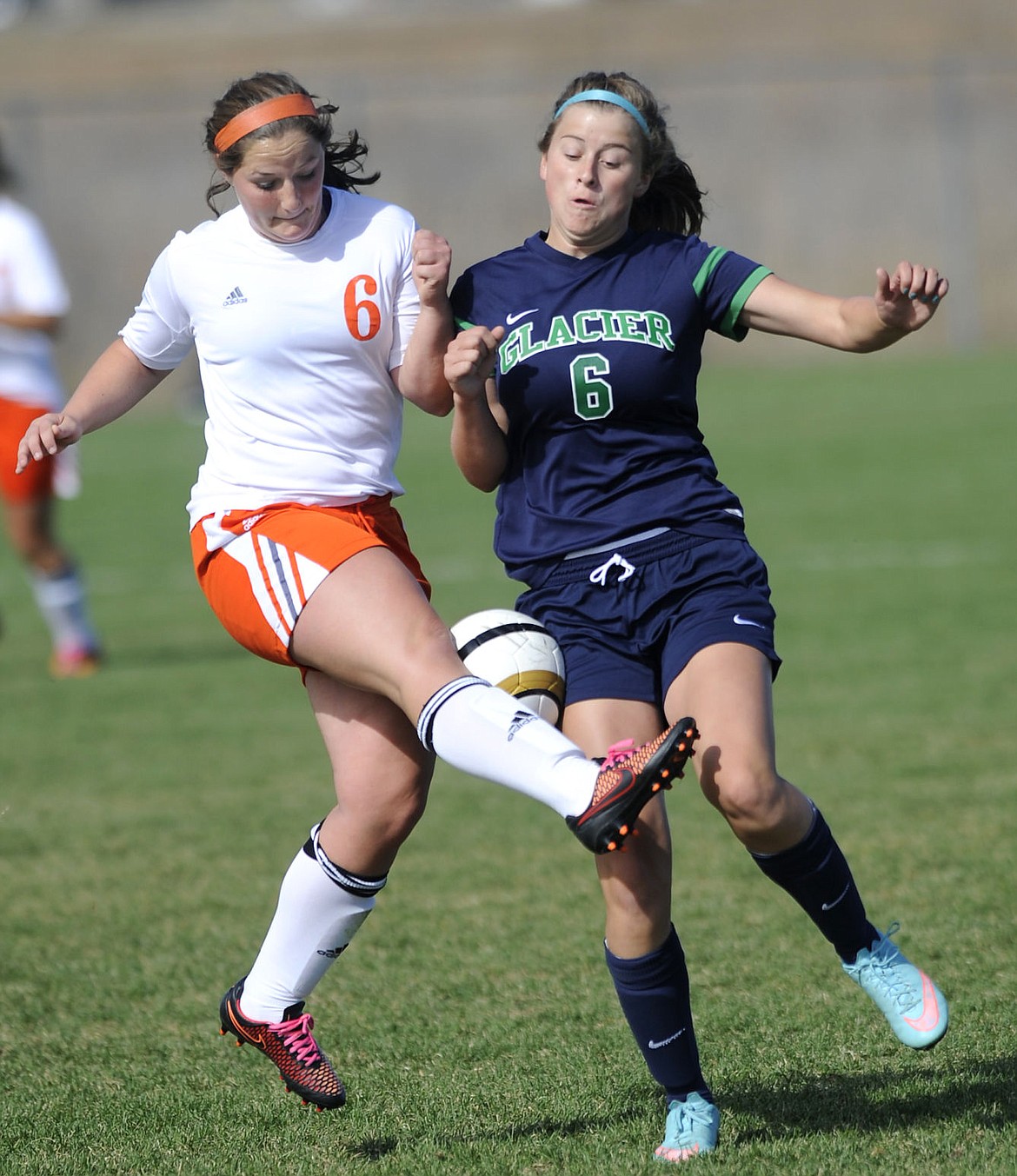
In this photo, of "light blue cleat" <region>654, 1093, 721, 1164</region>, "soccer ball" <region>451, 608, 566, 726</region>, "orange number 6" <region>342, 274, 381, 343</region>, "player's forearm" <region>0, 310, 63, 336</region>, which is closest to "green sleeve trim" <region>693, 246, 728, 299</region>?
"orange number 6" <region>342, 274, 381, 343</region>

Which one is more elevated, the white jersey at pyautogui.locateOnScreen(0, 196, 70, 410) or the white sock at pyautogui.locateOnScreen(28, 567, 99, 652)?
the white jersey at pyautogui.locateOnScreen(0, 196, 70, 410)

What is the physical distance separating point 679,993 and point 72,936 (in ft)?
8.04

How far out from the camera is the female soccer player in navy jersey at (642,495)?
3529 mm

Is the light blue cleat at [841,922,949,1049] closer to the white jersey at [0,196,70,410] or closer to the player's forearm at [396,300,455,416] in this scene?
the player's forearm at [396,300,455,416]

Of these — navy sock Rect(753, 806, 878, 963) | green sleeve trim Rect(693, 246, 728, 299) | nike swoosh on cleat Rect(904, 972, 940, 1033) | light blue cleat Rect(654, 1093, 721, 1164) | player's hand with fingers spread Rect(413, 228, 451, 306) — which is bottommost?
light blue cleat Rect(654, 1093, 721, 1164)

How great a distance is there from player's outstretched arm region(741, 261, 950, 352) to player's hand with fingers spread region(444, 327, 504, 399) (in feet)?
1.95

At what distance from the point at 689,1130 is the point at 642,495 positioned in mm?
1342

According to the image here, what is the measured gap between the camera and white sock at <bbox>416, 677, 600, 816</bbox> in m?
3.22

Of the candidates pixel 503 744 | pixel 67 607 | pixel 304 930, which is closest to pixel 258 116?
pixel 503 744

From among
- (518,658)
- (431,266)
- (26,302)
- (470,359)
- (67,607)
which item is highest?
(431,266)

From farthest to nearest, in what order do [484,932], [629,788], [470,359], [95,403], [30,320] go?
1. [30,320]
2. [484,932]
3. [95,403]
4. [470,359]
5. [629,788]

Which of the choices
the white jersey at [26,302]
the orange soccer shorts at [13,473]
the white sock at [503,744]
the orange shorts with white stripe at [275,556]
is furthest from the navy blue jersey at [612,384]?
the orange soccer shorts at [13,473]

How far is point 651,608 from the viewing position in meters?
3.68

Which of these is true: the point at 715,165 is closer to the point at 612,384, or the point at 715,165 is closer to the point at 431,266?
the point at 612,384
